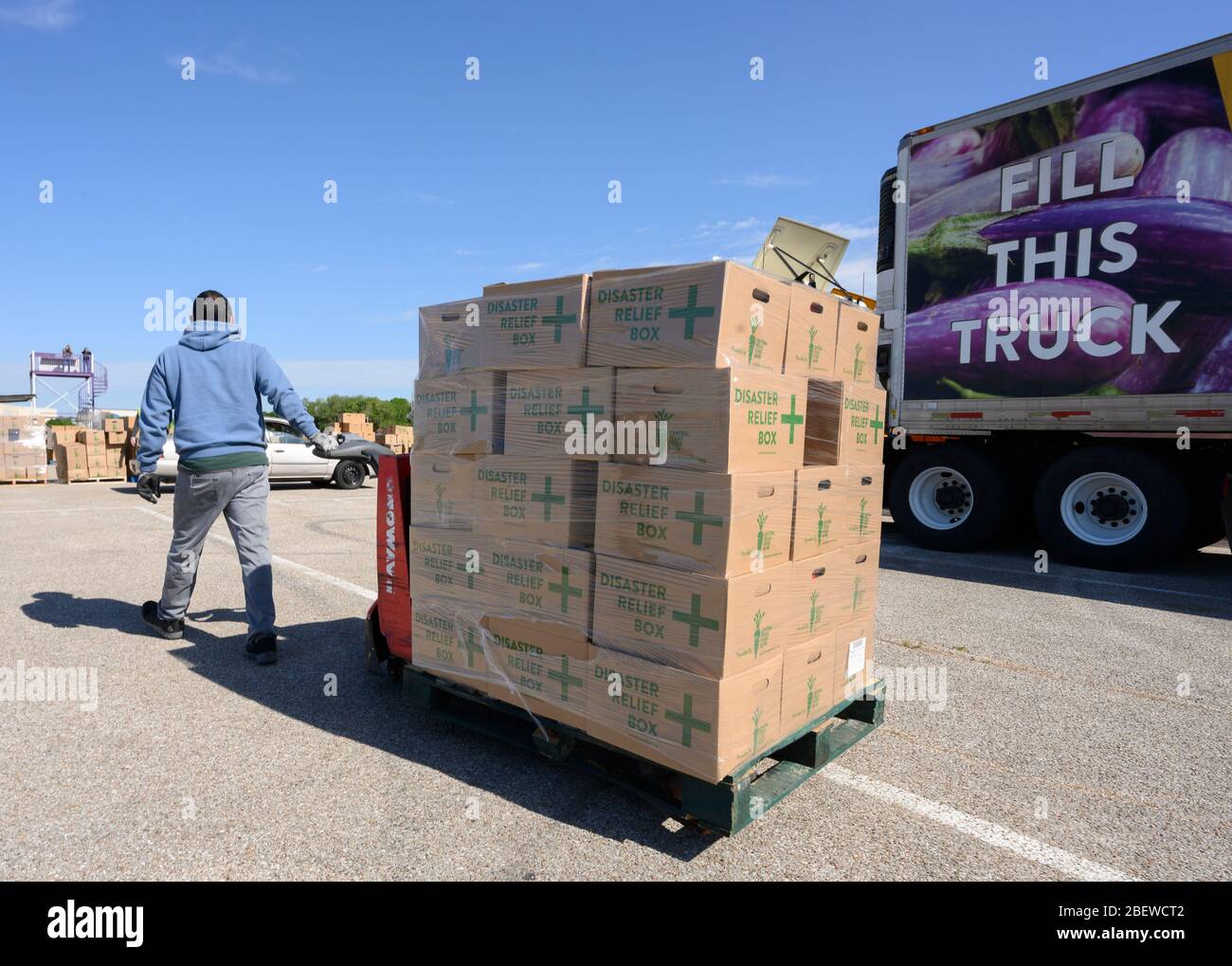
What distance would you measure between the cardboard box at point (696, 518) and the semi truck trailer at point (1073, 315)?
5814 mm

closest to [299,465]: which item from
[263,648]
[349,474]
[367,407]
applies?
[349,474]

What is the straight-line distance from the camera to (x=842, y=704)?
315 cm

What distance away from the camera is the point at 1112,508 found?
724 cm

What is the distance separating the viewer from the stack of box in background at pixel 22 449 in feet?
56.6

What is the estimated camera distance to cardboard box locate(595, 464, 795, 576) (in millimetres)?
2439

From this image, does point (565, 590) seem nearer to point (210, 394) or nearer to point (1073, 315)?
point (210, 394)

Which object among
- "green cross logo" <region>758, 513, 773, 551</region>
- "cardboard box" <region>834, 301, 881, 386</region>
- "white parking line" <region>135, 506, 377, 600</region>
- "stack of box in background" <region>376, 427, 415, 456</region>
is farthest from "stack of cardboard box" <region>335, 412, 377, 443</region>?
"green cross logo" <region>758, 513, 773, 551</region>

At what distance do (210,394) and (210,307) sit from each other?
0.51 meters

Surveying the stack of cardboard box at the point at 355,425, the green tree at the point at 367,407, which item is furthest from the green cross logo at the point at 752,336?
the green tree at the point at 367,407
